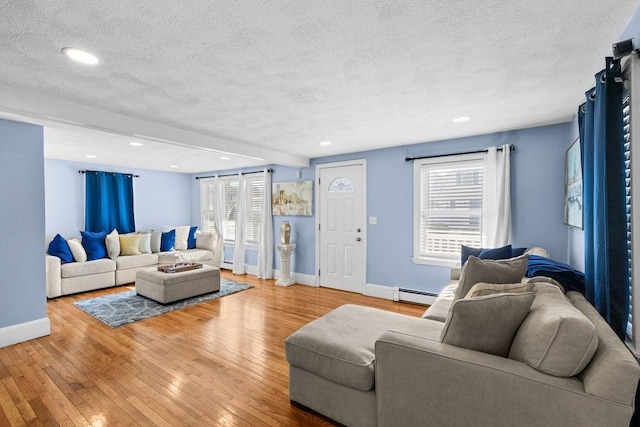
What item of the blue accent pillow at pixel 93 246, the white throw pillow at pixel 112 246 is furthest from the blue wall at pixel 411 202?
the blue accent pillow at pixel 93 246

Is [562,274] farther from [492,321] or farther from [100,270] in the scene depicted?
[100,270]

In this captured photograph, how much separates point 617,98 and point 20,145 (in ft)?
15.7

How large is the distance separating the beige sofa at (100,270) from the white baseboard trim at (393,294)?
12.0 ft

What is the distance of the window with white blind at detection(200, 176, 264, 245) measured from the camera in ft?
20.7

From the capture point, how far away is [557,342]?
4.15ft

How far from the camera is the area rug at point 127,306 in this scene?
12.2 feet

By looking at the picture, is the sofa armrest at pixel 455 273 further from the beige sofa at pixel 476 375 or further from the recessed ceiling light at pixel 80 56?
the recessed ceiling light at pixel 80 56

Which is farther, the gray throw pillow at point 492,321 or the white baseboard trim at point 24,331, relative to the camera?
the white baseboard trim at point 24,331

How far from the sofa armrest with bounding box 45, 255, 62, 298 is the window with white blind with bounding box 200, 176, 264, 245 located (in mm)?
2985

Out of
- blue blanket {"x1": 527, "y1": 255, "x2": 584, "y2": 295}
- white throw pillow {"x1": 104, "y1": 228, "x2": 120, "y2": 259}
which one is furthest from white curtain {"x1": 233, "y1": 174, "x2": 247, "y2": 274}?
blue blanket {"x1": 527, "y1": 255, "x2": 584, "y2": 295}

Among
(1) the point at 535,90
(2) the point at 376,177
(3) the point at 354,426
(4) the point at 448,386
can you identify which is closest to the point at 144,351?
(3) the point at 354,426

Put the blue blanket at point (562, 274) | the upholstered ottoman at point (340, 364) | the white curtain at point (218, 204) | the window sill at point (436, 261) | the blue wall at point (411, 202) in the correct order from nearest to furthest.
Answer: the upholstered ottoman at point (340, 364) < the blue blanket at point (562, 274) < the blue wall at point (411, 202) < the window sill at point (436, 261) < the white curtain at point (218, 204)

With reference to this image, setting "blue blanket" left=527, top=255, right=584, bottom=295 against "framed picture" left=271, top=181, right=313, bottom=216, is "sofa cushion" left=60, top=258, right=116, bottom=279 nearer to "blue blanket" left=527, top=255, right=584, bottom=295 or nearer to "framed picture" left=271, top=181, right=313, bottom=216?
"framed picture" left=271, top=181, right=313, bottom=216

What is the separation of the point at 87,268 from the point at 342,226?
13.8 feet
